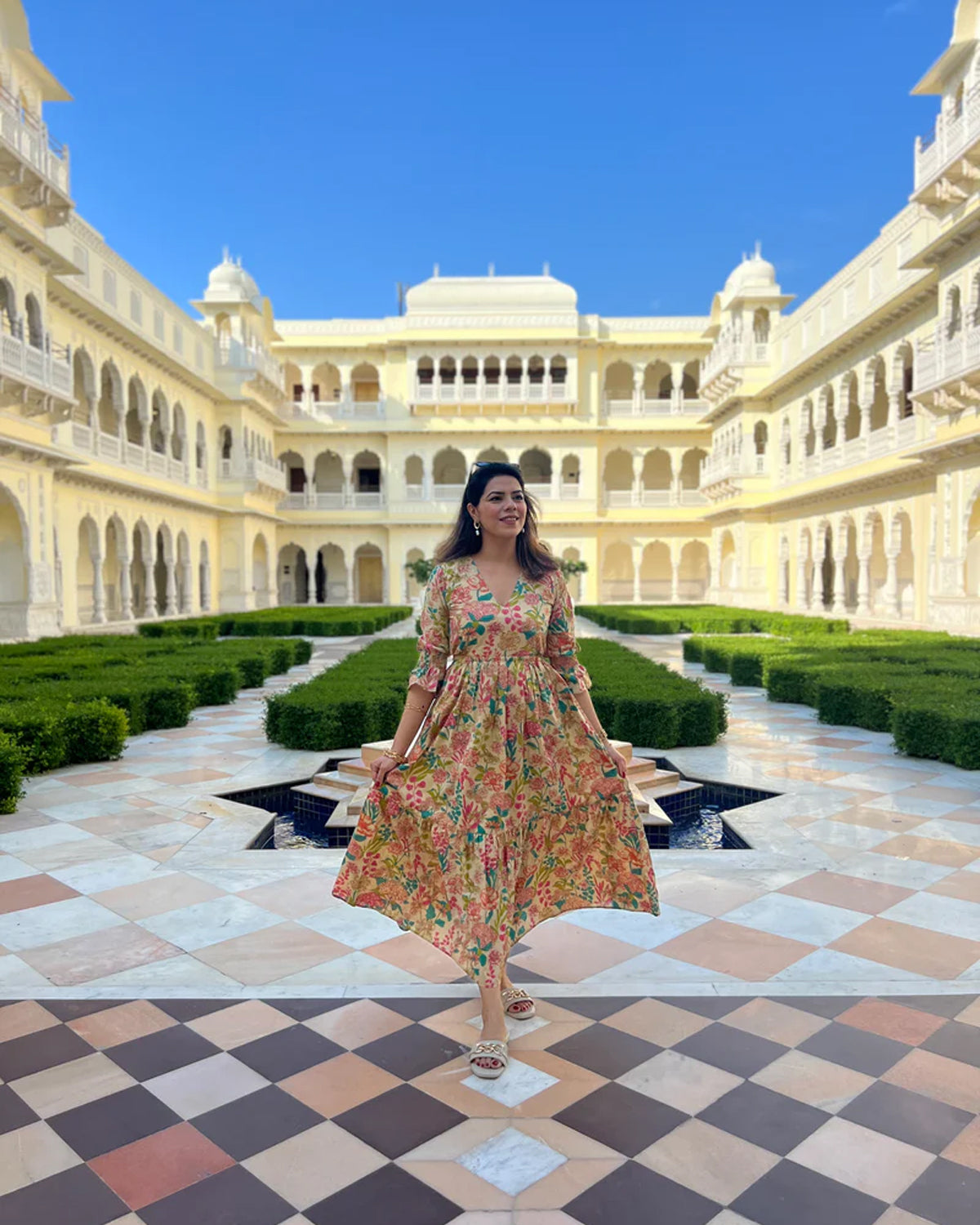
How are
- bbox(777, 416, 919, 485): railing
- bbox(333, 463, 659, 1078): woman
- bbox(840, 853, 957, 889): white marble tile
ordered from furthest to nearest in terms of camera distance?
bbox(777, 416, 919, 485): railing → bbox(840, 853, 957, 889): white marble tile → bbox(333, 463, 659, 1078): woman

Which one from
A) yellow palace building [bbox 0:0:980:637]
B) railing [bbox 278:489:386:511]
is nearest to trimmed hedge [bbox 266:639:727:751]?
yellow palace building [bbox 0:0:980:637]

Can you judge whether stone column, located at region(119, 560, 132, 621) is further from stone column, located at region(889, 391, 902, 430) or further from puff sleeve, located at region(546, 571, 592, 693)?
puff sleeve, located at region(546, 571, 592, 693)

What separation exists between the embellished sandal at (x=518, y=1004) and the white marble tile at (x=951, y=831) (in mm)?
2890

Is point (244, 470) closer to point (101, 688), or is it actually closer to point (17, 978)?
point (101, 688)

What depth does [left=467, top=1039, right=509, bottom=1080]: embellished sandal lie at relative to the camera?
2.48 metres

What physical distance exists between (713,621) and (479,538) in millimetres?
18318

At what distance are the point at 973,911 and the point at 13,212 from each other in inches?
628

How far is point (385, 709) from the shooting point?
7473 millimetres

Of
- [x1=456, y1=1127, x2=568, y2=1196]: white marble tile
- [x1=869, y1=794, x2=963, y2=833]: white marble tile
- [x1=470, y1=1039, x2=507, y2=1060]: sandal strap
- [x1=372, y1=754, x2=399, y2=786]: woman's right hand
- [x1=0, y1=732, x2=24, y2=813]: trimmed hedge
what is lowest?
[x1=456, y1=1127, x2=568, y2=1196]: white marble tile

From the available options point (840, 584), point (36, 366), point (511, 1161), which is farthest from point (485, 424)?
point (511, 1161)

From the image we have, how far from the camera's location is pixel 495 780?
2600mm

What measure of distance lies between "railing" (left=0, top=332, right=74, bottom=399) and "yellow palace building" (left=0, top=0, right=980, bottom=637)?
0.20 ft

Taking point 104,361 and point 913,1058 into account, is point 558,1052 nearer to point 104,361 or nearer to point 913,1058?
point 913,1058

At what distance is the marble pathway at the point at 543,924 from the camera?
3.14 metres
